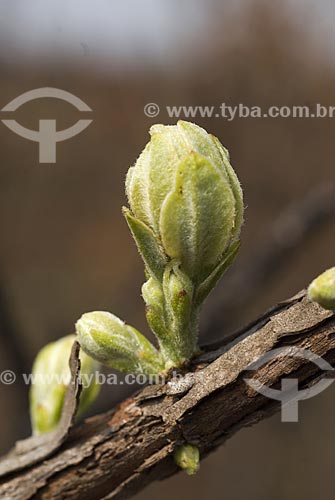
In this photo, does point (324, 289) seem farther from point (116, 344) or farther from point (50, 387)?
point (50, 387)

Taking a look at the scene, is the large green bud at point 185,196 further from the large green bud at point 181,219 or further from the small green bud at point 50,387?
the small green bud at point 50,387

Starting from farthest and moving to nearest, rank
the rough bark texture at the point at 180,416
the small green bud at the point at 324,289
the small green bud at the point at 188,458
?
the small green bud at the point at 188,458, the rough bark texture at the point at 180,416, the small green bud at the point at 324,289

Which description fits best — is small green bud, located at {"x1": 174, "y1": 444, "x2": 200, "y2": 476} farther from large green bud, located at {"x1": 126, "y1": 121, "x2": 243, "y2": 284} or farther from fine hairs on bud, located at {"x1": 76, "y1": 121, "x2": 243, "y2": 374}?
large green bud, located at {"x1": 126, "y1": 121, "x2": 243, "y2": 284}

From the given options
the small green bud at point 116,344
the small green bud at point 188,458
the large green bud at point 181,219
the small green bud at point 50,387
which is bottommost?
the small green bud at point 188,458

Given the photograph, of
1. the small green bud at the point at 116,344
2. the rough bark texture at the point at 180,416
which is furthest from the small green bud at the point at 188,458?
the small green bud at the point at 116,344

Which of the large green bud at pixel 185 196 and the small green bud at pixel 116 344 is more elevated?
the large green bud at pixel 185 196

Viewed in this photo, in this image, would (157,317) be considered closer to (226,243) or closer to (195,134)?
(226,243)
